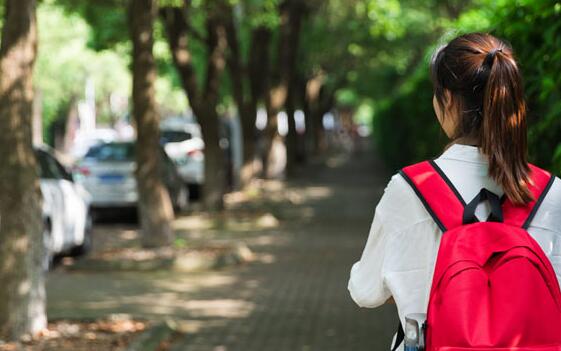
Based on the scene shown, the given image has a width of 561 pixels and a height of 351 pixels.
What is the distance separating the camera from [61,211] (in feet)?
44.4

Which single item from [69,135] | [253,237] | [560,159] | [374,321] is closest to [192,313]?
[374,321]

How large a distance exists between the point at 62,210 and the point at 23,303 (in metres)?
5.61

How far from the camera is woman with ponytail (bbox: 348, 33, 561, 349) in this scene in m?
2.75

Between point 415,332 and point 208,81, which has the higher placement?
point 208,81

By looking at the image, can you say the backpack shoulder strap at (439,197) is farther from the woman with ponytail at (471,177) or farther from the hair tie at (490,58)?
the hair tie at (490,58)

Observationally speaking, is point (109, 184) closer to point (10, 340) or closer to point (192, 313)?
point (192, 313)

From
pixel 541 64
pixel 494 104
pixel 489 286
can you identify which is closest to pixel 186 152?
pixel 541 64

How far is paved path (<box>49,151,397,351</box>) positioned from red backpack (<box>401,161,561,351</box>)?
5.73 m

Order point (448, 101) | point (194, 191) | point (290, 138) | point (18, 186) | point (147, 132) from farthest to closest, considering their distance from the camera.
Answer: point (290, 138)
point (194, 191)
point (147, 132)
point (18, 186)
point (448, 101)

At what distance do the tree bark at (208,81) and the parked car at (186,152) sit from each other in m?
4.30

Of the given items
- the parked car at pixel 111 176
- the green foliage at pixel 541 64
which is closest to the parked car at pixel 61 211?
the parked car at pixel 111 176

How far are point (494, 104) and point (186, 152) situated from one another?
22414mm

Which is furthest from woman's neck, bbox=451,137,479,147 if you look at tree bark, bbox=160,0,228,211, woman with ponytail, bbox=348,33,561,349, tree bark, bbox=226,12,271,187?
tree bark, bbox=226,12,271,187

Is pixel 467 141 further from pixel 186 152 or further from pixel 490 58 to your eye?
pixel 186 152
